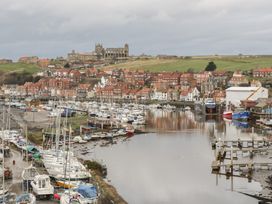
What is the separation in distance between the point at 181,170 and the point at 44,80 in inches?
3118

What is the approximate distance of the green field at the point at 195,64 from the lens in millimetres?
99762

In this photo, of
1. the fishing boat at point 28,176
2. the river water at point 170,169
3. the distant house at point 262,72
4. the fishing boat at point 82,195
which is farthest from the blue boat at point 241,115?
the fishing boat at point 82,195

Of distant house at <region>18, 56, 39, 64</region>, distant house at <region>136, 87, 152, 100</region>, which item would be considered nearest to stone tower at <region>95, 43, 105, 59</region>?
distant house at <region>18, 56, 39, 64</region>

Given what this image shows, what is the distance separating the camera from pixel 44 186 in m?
18.0

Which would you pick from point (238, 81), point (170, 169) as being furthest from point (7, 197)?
point (238, 81)

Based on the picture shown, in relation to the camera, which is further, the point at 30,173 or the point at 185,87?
the point at 185,87

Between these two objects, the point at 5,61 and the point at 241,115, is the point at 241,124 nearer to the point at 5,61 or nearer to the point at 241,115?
the point at 241,115

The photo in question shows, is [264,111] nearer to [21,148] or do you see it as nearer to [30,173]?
[21,148]

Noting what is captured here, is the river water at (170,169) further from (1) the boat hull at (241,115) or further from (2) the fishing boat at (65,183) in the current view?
(1) the boat hull at (241,115)

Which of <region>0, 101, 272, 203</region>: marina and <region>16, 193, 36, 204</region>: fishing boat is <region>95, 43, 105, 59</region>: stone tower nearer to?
<region>0, 101, 272, 203</region>: marina

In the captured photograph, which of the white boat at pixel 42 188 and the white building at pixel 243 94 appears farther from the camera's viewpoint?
the white building at pixel 243 94

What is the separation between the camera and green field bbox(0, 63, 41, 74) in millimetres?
120375

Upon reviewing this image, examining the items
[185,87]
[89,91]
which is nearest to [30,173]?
[185,87]

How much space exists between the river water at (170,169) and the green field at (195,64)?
187 ft
